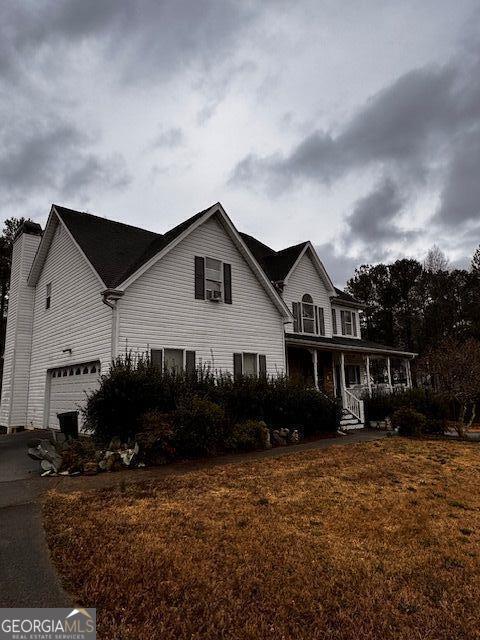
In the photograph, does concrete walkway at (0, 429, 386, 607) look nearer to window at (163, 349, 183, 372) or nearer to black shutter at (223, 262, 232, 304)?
window at (163, 349, 183, 372)

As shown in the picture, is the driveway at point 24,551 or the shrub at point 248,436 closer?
the driveway at point 24,551

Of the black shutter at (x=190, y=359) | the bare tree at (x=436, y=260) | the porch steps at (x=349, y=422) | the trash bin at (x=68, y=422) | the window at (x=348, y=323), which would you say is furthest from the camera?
the bare tree at (x=436, y=260)

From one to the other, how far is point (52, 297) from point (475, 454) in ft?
52.7

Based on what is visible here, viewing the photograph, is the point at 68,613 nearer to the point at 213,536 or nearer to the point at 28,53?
the point at 213,536

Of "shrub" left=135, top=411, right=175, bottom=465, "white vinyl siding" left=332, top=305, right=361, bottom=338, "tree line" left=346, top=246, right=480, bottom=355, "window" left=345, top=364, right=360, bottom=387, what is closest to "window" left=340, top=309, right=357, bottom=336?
"white vinyl siding" left=332, top=305, right=361, bottom=338

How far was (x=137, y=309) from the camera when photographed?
43.4 ft

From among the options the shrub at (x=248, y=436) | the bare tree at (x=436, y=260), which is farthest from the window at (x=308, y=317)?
the bare tree at (x=436, y=260)

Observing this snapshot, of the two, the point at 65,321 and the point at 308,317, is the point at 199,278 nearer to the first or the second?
the point at 65,321

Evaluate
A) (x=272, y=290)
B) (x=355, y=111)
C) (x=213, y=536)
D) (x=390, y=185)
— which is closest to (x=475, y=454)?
(x=213, y=536)

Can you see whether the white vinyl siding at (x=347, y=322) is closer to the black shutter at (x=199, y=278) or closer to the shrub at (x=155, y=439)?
the black shutter at (x=199, y=278)

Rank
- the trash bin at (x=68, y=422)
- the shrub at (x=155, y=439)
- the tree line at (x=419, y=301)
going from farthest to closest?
1. the tree line at (x=419, y=301)
2. the trash bin at (x=68, y=422)
3. the shrub at (x=155, y=439)

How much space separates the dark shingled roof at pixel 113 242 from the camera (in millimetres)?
13727

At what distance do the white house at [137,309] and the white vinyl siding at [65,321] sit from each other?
0.05m

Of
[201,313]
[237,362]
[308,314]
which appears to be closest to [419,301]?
[308,314]
